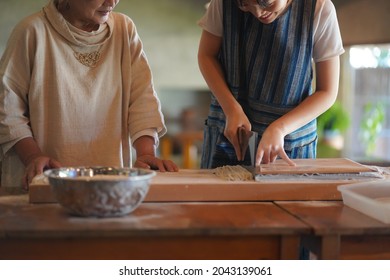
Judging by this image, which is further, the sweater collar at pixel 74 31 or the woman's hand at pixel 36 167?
the sweater collar at pixel 74 31

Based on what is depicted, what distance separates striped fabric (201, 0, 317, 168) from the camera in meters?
1.90

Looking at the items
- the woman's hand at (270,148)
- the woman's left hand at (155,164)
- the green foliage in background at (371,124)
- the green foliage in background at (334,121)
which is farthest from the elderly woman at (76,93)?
the green foliage in background at (371,124)

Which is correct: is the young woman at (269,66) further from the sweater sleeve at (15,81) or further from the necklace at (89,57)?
the sweater sleeve at (15,81)

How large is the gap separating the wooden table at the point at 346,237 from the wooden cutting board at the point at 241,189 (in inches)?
6.9

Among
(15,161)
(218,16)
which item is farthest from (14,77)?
(218,16)

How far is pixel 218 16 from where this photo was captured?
77.3 inches

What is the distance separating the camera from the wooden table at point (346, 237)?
1215 mm

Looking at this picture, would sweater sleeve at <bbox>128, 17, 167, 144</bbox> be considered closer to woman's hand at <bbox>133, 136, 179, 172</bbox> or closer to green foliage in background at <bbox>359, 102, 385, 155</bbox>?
woman's hand at <bbox>133, 136, 179, 172</bbox>

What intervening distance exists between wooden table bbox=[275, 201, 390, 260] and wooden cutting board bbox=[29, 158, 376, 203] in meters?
0.18

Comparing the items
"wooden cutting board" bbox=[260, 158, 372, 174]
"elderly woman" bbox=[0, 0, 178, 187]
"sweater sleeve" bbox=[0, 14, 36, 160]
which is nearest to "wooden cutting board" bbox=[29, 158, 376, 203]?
"wooden cutting board" bbox=[260, 158, 372, 174]

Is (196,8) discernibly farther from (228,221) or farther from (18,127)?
(228,221)

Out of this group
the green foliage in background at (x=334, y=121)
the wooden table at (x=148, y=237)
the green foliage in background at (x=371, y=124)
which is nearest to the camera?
the wooden table at (x=148, y=237)

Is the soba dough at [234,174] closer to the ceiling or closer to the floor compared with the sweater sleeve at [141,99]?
closer to the floor

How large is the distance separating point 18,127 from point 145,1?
16.6 feet
